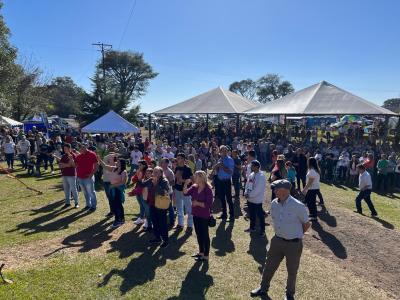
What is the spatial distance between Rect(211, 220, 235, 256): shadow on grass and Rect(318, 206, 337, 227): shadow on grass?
2661mm

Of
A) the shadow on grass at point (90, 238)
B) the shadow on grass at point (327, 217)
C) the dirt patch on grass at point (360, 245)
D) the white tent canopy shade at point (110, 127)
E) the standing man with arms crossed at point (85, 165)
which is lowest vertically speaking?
the dirt patch on grass at point (360, 245)

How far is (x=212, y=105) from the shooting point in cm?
2338

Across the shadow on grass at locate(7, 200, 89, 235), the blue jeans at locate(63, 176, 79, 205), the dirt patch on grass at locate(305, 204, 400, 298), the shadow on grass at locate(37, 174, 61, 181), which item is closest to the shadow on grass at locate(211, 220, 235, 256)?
the dirt patch on grass at locate(305, 204, 400, 298)

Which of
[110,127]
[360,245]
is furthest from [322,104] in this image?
[360,245]

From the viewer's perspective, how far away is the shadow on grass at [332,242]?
702cm

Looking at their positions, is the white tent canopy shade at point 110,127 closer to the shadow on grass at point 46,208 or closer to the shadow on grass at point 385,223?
the shadow on grass at point 46,208

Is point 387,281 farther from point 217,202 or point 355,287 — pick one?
point 217,202

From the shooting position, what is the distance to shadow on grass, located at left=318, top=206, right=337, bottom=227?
894 centimetres

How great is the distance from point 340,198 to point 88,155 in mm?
8458

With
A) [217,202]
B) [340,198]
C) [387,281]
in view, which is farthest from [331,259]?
[340,198]

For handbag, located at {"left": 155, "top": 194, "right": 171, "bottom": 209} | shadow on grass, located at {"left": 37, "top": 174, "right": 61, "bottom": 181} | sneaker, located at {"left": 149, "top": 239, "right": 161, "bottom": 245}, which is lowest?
sneaker, located at {"left": 149, "top": 239, "right": 161, "bottom": 245}

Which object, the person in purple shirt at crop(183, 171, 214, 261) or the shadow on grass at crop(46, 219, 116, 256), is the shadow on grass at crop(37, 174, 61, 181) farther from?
the person in purple shirt at crop(183, 171, 214, 261)

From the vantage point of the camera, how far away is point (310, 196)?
29.1 ft

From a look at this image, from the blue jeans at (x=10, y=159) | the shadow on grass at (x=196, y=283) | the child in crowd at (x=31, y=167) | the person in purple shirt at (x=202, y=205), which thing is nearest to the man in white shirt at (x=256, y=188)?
the person in purple shirt at (x=202, y=205)
